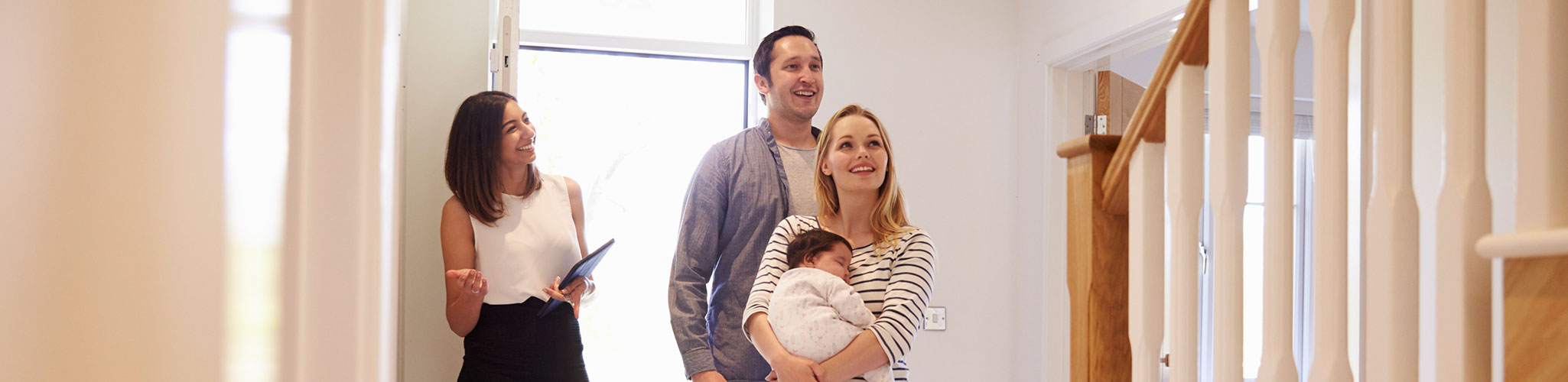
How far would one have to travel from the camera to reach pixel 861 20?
3258mm

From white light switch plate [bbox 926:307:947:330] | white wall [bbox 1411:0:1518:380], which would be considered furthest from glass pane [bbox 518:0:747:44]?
white wall [bbox 1411:0:1518:380]

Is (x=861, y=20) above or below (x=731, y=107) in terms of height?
above

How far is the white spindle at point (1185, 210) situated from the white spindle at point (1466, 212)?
291 mm

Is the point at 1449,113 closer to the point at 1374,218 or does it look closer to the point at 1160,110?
the point at 1374,218

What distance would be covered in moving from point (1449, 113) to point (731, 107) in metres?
2.56

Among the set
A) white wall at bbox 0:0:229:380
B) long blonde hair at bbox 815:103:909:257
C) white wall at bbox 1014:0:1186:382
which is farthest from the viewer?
white wall at bbox 1014:0:1186:382

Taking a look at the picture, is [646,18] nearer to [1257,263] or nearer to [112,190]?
[1257,263]

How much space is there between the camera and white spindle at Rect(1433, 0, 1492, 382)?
3.06 ft

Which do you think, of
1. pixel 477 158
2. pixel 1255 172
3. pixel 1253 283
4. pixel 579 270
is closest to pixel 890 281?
pixel 579 270

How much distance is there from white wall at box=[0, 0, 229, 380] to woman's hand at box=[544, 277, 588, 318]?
5.44ft

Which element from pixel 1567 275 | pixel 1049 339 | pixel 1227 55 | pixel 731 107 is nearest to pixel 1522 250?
pixel 1567 275

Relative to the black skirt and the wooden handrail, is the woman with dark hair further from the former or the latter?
the wooden handrail

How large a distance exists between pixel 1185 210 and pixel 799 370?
0.64 m

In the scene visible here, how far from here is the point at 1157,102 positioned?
49.4 inches
